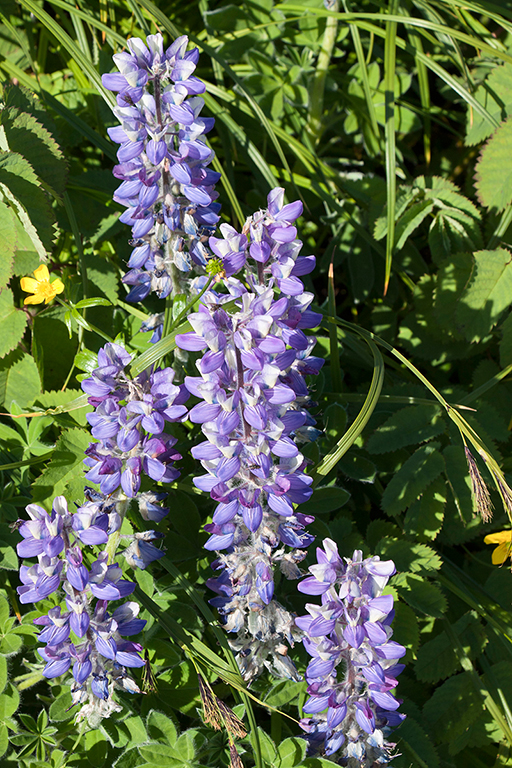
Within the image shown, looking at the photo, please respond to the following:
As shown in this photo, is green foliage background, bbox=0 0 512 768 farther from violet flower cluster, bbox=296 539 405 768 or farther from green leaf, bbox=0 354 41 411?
violet flower cluster, bbox=296 539 405 768

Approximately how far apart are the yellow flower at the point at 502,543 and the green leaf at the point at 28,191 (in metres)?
1.99

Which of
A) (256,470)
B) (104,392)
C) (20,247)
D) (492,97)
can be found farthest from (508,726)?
(492,97)

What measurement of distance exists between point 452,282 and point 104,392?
1.93 metres

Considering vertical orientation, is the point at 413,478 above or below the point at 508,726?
above

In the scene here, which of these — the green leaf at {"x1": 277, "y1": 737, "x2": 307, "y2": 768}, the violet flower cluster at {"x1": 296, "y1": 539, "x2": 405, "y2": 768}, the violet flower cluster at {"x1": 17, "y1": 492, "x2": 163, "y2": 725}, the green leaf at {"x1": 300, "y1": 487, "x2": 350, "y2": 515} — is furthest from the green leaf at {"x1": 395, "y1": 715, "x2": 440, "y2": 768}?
the violet flower cluster at {"x1": 17, "y1": 492, "x2": 163, "y2": 725}

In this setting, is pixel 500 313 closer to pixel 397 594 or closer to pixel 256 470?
pixel 397 594

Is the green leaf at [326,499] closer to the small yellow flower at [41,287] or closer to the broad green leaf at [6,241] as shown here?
the small yellow flower at [41,287]

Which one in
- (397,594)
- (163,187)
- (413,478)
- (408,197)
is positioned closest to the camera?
(163,187)

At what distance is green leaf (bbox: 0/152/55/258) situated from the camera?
242 centimetres

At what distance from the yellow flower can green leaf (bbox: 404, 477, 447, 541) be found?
0.64 feet

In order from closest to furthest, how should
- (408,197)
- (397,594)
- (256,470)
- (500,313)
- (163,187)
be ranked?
(256,470), (163,187), (397,594), (500,313), (408,197)

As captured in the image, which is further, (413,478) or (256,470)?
(413,478)

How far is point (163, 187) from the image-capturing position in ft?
6.91

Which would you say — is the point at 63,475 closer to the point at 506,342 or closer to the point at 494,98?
the point at 506,342
